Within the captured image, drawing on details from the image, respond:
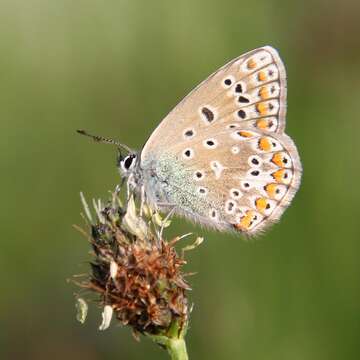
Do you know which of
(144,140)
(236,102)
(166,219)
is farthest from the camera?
(144,140)

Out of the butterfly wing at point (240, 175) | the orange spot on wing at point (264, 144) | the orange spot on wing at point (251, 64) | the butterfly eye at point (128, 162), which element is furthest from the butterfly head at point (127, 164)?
the orange spot on wing at point (251, 64)

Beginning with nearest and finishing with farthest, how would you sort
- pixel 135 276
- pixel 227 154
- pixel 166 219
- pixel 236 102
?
pixel 135 276
pixel 166 219
pixel 236 102
pixel 227 154

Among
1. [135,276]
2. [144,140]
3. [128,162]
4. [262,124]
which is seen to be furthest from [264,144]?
[144,140]

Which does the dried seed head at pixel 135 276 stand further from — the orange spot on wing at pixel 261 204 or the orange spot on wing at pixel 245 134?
the orange spot on wing at pixel 245 134

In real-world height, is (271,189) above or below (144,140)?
above

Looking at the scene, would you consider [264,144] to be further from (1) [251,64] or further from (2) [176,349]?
(2) [176,349]

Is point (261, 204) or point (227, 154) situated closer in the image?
point (261, 204)
